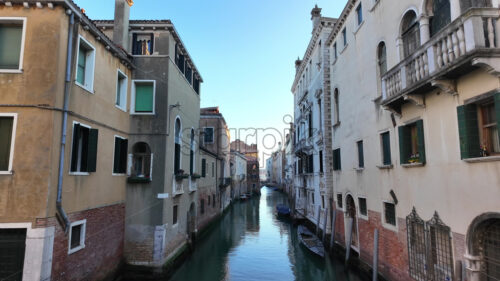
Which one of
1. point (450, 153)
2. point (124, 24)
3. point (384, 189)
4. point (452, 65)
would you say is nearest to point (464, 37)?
point (452, 65)

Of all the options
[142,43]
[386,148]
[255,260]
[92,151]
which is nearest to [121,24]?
[142,43]

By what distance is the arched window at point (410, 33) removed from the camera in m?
7.23

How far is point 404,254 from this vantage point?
24.7 feet

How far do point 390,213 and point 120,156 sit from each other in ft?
29.6

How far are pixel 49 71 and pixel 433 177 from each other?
9.03m

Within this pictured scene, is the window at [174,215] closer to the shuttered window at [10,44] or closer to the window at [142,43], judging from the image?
the window at [142,43]

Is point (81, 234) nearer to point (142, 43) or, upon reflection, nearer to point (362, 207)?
point (142, 43)

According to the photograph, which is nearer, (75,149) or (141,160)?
(75,149)

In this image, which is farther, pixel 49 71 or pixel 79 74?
pixel 79 74

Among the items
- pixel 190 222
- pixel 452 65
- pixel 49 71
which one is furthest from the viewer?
pixel 190 222

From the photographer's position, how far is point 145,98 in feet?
34.4

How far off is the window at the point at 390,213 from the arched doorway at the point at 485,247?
294 centimetres

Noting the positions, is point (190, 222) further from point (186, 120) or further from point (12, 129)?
point (12, 129)

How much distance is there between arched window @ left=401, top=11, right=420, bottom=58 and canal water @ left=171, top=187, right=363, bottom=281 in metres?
8.00
